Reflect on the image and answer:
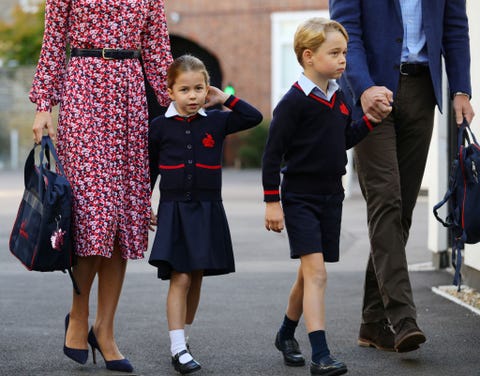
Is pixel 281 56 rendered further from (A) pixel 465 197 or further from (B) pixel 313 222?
(B) pixel 313 222

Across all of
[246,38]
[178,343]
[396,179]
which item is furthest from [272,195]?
[246,38]

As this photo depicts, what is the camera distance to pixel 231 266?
5164mm

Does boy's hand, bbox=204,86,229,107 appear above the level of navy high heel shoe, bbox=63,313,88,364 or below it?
above

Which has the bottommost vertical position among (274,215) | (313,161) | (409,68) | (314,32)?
(274,215)

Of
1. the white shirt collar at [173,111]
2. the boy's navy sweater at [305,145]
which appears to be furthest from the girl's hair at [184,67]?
the boy's navy sweater at [305,145]

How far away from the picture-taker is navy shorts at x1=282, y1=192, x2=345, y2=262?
Answer: 195 inches

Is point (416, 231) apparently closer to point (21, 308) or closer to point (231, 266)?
point (21, 308)

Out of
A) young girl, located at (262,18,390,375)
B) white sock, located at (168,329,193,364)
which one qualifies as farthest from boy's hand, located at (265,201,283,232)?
white sock, located at (168,329,193,364)

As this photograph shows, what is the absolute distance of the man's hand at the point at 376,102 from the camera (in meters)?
4.97

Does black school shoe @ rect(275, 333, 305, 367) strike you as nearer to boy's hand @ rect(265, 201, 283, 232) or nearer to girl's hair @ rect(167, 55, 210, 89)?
boy's hand @ rect(265, 201, 283, 232)

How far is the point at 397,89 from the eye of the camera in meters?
5.31

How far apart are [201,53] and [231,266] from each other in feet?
102

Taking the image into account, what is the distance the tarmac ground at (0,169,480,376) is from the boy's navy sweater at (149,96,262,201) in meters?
0.81

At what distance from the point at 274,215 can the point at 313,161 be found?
31 cm
